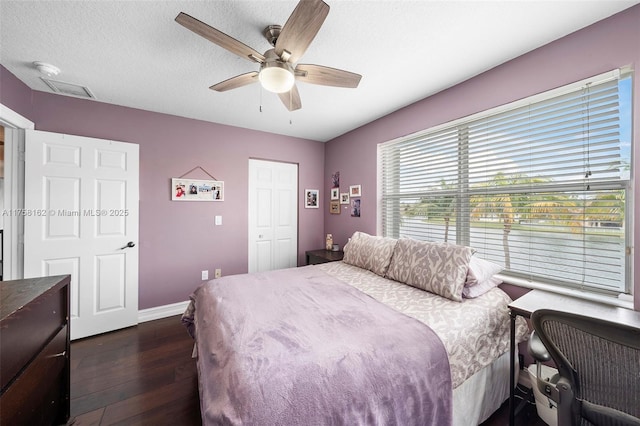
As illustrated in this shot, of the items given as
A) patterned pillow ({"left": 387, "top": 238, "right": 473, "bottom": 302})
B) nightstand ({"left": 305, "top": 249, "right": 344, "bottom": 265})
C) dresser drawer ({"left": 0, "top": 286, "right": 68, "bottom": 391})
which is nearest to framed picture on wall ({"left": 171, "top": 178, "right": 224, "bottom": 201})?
nightstand ({"left": 305, "top": 249, "right": 344, "bottom": 265})

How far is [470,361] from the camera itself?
1.37 m

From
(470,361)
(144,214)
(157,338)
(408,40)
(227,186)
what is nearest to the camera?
(470,361)

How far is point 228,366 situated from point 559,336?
1338 mm

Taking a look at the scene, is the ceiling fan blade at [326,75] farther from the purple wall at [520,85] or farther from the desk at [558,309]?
the desk at [558,309]

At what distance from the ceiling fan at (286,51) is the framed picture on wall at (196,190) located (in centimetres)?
170

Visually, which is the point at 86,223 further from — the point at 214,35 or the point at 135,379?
the point at 214,35

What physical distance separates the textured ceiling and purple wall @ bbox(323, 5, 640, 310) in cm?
8

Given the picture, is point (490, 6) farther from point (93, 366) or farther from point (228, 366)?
→ point (93, 366)

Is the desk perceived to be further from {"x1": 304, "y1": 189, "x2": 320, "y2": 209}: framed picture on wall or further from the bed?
{"x1": 304, "y1": 189, "x2": 320, "y2": 209}: framed picture on wall

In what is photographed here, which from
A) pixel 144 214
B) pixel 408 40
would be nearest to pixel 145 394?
pixel 144 214

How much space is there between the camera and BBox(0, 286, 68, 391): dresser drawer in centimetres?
92

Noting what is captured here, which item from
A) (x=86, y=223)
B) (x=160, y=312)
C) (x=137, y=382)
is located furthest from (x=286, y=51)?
(x=160, y=312)

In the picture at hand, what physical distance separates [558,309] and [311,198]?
3223 millimetres

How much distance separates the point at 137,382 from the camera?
1.85m
